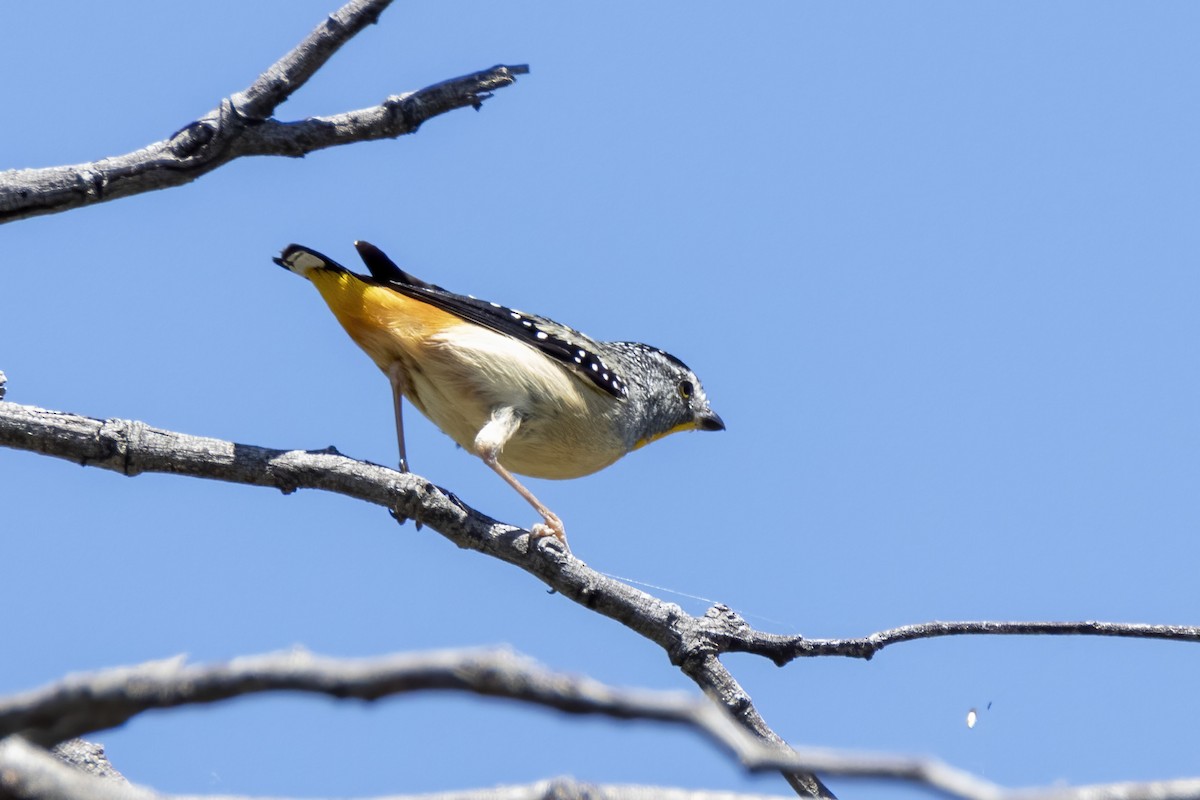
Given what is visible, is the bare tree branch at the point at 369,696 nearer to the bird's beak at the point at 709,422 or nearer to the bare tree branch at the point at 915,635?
the bare tree branch at the point at 915,635

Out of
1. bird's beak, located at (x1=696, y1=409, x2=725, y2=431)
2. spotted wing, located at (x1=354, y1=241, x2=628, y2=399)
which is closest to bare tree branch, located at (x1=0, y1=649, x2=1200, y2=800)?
spotted wing, located at (x1=354, y1=241, x2=628, y2=399)

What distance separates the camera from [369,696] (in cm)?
205

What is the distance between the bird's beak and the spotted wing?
5.57 feet

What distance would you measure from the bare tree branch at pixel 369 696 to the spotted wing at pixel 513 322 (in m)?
5.63

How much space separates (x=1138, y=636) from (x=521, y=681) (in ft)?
9.98

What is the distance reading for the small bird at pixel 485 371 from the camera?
24.5ft

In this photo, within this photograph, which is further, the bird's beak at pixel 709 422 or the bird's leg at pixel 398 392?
the bird's beak at pixel 709 422

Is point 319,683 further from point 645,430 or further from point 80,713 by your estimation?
point 645,430

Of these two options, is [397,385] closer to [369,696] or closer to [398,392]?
[398,392]

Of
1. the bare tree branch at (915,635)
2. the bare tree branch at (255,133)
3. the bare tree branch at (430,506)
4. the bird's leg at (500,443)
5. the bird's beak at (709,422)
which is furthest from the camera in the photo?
the bird's beak at (709,422)

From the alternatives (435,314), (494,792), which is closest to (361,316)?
(435,314)

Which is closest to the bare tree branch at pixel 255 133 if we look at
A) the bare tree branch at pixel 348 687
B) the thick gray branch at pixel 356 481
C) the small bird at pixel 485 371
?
the thick gray branch at pixel 356 481

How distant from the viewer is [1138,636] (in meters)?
4.34

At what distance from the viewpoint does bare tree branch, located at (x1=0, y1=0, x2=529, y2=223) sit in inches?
209
